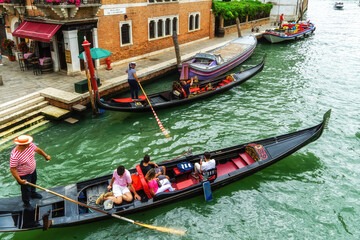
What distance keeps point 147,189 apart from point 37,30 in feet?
29.8

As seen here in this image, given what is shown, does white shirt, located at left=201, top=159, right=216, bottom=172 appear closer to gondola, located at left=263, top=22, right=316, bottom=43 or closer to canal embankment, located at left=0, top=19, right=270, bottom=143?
canal embankment, located at left=0, top=19, right=270, bottom=143


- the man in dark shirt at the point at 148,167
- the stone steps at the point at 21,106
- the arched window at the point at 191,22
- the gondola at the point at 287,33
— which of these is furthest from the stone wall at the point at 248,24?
the man in dark shirt at the point at 148,167

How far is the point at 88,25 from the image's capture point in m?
12.0

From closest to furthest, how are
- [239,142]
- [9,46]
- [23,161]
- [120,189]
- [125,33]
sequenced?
[23,161]
[120,189]
[239,142]
[9,46]
[125,33]

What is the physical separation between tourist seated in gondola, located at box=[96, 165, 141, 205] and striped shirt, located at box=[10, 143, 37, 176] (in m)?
1.34

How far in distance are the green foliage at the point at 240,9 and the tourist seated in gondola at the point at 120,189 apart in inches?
706

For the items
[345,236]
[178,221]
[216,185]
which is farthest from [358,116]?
[178,221]

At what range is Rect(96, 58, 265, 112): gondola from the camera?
955 cm

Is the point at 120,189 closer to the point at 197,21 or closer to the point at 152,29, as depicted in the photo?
the point at 152,29

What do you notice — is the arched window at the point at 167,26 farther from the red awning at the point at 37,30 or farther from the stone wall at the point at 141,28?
the red awning at the point at 37,30

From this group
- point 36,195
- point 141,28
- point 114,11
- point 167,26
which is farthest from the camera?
point 167,26

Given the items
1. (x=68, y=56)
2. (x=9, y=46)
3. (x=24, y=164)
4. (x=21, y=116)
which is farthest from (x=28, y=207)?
(x=9, y=46)

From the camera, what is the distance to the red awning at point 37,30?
36.0 feet

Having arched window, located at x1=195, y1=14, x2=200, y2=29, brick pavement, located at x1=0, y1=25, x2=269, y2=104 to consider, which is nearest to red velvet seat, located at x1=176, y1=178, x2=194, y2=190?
brick pavement, located at x1=0, y1=25, x2=269, y2=104
